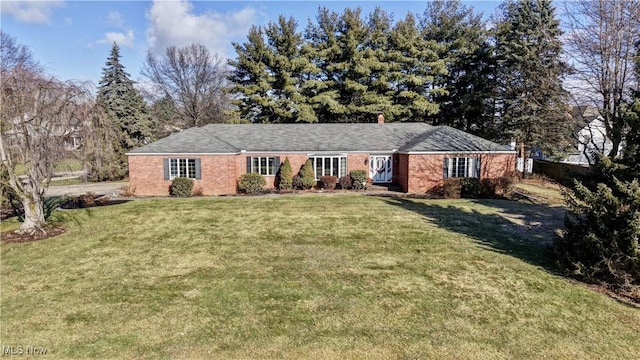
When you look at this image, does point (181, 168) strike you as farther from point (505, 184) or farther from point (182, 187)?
point (505, 184)

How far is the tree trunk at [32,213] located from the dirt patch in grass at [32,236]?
0.48 feet

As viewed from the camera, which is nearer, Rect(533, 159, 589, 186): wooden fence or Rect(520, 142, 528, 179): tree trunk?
Rect(533, 159, 589, 186): wooden fence

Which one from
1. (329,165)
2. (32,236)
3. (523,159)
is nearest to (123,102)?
(329,165)

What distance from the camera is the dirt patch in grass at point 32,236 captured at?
1234 cm

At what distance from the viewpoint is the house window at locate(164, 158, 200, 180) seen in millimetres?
21984

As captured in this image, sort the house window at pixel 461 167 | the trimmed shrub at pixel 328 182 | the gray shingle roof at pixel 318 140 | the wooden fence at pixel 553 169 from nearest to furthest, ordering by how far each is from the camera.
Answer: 1. the house window at pixel 461 167
2. the gray shingle roof at pixel 318 140
3. the trimmed shrub at pixel 328 182
4. the wooden fence at pixel 553 169

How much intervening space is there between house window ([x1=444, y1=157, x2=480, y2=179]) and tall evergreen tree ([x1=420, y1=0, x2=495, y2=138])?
13201 millimetres

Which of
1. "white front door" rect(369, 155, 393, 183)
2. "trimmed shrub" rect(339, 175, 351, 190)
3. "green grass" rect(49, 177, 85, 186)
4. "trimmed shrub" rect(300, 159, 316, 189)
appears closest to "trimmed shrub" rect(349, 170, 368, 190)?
"trimmed shrub" rect(339, 175, 351, 190)

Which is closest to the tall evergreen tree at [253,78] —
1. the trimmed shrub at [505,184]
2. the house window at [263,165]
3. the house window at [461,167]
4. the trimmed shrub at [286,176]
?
the house window at [263,165]

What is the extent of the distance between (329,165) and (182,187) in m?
9.43

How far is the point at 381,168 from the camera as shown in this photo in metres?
24.8

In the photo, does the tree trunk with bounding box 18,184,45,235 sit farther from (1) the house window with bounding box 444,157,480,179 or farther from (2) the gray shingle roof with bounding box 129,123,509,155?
(1) the house window with bounding box 444,157,480,179

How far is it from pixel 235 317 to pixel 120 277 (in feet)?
13.6

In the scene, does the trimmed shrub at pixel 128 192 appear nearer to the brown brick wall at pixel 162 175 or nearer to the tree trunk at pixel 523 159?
the brown brick wall at pixel 162 175
